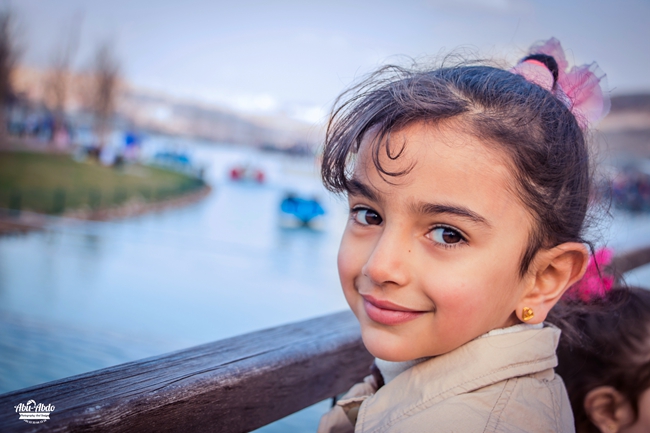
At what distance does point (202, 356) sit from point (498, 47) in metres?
0.81

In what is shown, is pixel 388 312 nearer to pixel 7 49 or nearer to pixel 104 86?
pixel 7 49

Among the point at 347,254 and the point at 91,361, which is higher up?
the point at 347,254

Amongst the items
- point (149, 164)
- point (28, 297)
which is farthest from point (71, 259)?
point (149, 164)

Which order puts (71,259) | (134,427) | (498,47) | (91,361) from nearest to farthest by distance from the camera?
(134,427) < (498,47) < (91,361) < (71,259)

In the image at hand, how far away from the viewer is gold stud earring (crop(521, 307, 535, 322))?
742mm

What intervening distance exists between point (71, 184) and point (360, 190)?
13319 mm

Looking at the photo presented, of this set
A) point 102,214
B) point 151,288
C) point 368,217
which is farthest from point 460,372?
point 102,214

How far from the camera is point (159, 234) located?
688cm

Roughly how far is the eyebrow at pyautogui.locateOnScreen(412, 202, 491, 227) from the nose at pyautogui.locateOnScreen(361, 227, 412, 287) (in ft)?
0.14

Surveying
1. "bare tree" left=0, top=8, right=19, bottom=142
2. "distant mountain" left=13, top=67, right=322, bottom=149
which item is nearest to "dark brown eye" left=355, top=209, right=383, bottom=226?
"bare tree" left=0, top=8, right=19, bottom=142

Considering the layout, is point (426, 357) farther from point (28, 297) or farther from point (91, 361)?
point (28, 297)

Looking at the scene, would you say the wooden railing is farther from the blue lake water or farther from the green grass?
the green grass

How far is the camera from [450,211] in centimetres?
65

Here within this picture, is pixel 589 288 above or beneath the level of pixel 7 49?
beneath
